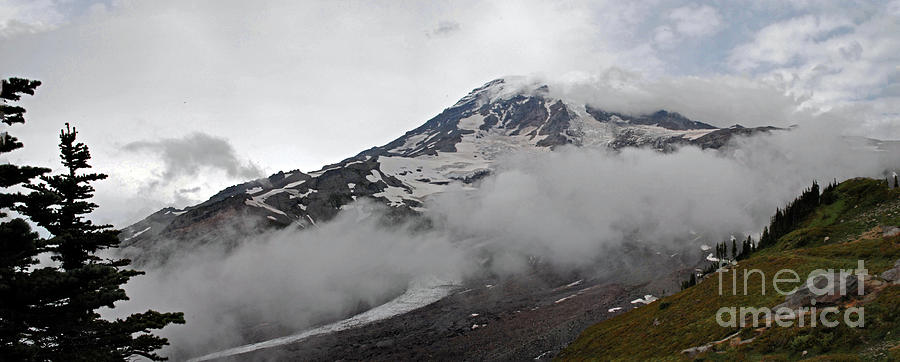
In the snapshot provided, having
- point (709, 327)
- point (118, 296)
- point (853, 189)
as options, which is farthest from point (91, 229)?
point (853, 189)

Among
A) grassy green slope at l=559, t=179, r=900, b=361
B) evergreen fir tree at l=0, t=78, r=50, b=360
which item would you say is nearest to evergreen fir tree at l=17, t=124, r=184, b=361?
evergreen fir tree at l=0, t=78, r=50, b=360

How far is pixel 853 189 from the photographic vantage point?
97.0m

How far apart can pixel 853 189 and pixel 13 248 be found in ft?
401

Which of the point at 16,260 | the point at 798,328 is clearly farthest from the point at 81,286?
the point at 798,328

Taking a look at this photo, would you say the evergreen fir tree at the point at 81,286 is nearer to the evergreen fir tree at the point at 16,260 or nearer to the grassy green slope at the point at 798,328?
the evergreen fir tree at the point at 16,260

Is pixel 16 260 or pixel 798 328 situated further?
pixel 798 328

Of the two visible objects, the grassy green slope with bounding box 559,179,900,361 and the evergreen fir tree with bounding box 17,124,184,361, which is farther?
the grassy green slope with bounding box 559,179,900,361

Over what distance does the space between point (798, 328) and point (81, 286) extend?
40759mm

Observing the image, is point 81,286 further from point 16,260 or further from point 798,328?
point 798,328

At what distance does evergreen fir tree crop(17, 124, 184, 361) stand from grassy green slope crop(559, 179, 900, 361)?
1395 inches

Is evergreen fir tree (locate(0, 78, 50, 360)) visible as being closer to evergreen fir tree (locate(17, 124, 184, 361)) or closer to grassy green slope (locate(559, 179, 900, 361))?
evergreen fir tree (locate(17, 124, 184, 361))

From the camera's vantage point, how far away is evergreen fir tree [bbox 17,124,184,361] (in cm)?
2050

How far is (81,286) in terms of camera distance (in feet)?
67.0

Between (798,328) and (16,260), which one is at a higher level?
(16,260)
